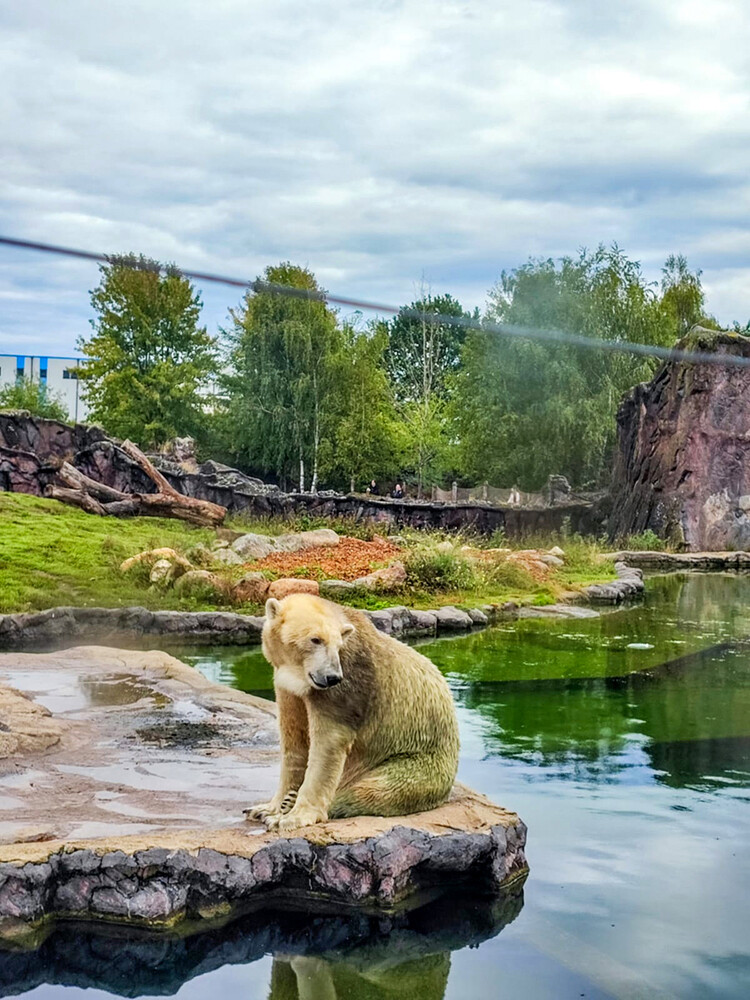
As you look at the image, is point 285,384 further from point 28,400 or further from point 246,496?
point 246,496

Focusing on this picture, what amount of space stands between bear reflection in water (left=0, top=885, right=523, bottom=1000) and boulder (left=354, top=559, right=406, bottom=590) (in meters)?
10.00

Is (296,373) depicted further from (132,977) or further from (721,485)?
(132,977)

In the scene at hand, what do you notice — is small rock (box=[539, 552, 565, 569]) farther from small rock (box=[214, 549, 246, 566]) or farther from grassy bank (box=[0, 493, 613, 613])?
small rock (box=[214, 549, 246, 566])

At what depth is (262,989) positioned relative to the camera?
13.4ft

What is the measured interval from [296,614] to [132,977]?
1439mm

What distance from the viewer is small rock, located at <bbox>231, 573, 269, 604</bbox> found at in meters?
13.5

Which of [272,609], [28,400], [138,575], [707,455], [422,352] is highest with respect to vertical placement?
[422,352]

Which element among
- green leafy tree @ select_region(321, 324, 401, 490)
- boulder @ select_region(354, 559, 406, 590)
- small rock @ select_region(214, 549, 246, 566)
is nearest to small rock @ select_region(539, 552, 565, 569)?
boulder @ select_region(354, 559, 406, 590)

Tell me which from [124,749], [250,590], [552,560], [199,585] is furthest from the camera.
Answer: [552,560]

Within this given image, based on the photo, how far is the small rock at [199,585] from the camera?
1370 cm

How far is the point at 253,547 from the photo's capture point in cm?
1795

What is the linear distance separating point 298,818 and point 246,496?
69.0ft

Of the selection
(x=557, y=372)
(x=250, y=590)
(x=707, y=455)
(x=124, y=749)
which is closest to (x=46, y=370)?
(x=557, y=372)

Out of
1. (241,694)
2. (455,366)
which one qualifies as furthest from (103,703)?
(455,366)
